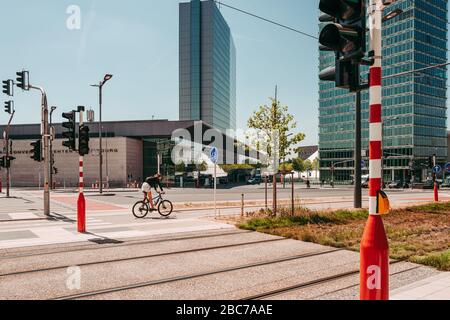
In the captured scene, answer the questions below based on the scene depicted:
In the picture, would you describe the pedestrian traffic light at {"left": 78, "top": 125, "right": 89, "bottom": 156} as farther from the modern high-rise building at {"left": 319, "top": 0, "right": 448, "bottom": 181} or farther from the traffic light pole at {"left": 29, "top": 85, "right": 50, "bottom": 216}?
the modern high-rise building at {"left": 319, "top": 0, "right": 448, "bottom": 181}

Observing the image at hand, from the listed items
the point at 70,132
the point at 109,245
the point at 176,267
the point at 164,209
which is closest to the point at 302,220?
the point at 164,209

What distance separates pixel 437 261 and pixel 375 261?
3.65 meters

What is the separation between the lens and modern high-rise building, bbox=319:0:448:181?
81250 millimetres

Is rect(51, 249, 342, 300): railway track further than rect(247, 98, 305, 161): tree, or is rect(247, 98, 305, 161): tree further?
rect(247, 98, 305, 161): tree

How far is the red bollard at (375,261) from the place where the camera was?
12.5 ft

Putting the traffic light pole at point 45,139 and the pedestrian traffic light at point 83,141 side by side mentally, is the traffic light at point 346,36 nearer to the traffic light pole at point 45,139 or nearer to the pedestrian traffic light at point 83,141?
the pedestrian traffic light at point 83,141

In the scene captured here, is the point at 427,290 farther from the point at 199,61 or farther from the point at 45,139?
the point at 199,61

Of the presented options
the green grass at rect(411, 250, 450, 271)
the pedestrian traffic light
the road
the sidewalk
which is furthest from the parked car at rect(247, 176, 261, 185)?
the sidewalk

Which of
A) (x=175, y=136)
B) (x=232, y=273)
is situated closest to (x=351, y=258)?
(x=232, y=273)

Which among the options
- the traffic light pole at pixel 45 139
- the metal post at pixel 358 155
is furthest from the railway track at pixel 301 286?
the traffic light pole at pixel 45 139

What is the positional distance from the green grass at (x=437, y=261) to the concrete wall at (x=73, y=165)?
5360cm

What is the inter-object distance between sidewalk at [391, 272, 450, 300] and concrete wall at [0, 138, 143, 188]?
5473cm

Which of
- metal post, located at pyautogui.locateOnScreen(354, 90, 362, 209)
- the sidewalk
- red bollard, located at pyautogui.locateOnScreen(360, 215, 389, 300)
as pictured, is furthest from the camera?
metal post, located at pyautogui.locateOnScreen(354, 90, 362, 209)

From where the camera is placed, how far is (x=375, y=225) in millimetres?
3846
